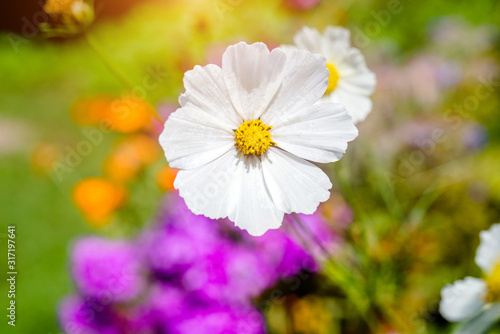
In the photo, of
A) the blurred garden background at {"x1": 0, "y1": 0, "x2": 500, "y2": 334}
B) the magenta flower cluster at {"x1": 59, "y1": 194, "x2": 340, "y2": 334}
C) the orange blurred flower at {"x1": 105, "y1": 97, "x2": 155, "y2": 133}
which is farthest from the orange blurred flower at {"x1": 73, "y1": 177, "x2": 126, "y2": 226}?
the magenta flower cluster at {"x1": 59, "y1": 194, "x2": 340, "y2": 334}

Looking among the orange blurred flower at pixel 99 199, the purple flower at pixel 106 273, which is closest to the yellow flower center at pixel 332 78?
the purple flower at pixel 106 273

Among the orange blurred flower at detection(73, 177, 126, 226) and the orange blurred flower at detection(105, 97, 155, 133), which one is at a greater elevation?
the orange blurred flower at detection(105, 97, 155, 133)

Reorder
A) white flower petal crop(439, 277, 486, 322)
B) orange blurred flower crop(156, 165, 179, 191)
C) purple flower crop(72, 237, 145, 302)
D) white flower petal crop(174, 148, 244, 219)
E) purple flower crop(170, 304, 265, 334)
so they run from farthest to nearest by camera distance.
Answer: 1. orange blurred flower crop(156, 165, 179, 191)
2. purple flower crop(72, 237, 145, 302)
3. purple flower crop(170, 304, 265, 334)
4. white flower petal crop(439, 277, 486, 322)
5. white flower petal crop(174, 148, 244, 219)

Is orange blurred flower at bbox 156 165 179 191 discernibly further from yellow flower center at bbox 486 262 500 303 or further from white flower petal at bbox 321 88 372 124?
yellow flower center at bbox 486 262 500 303

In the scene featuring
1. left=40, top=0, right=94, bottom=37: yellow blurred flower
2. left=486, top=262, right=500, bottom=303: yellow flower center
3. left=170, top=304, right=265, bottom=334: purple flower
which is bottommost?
left=170, top=304, right=265, bottom=334: purple flower

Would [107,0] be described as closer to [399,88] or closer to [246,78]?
[399,88]

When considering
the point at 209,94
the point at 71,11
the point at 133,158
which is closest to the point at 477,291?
the point at 209,94

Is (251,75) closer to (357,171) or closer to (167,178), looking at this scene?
(167,178)
